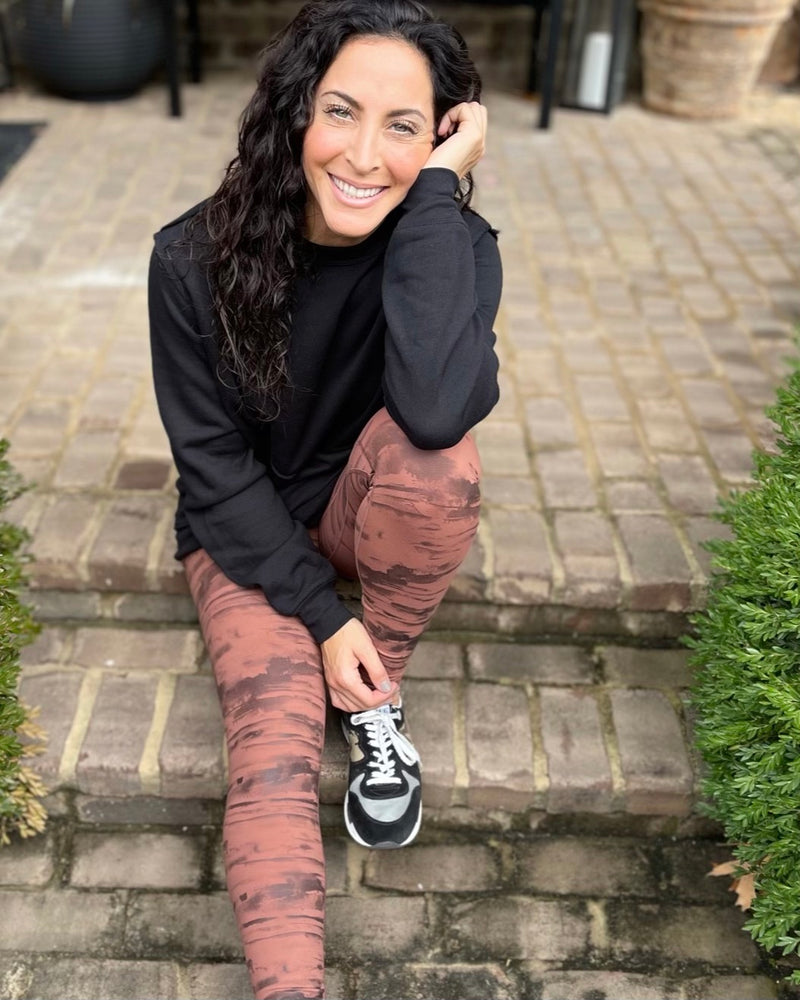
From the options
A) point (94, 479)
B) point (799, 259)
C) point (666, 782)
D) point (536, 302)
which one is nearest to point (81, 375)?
point (94, 479)

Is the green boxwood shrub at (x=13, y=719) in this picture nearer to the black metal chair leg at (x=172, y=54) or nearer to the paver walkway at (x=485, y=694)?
the paver walkway at (x=485, y=694)

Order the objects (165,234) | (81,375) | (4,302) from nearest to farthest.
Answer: (165,234), (81,375), (4,302)

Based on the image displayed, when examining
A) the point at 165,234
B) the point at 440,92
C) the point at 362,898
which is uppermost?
the point at 440,92

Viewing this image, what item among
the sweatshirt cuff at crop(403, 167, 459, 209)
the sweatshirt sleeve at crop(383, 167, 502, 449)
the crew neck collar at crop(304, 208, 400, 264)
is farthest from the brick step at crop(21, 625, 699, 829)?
the sweatshirt cuff at crop(403, 167, 459, 209)

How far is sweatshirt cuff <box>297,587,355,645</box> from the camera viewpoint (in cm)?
177

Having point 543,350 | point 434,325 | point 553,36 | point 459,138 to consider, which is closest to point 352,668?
point 434,325

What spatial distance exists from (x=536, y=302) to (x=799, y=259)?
1151mm

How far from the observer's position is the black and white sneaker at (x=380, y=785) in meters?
1.80

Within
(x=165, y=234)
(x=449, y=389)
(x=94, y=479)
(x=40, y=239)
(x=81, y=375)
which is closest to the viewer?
(x=449, y=389)

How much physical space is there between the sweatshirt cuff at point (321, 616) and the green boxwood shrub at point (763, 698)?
705 mm

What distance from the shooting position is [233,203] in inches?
66.2

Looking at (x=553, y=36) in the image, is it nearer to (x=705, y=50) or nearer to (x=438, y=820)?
(x=705, y=50)

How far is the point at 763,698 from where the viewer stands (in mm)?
1609

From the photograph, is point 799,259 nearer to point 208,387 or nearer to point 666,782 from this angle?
point 666,782
